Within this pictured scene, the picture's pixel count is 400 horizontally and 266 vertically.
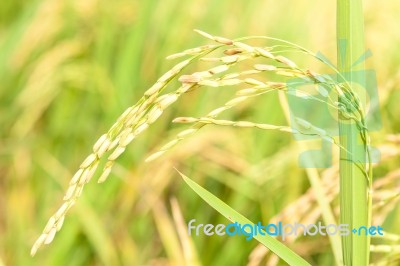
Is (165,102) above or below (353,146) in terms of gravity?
above

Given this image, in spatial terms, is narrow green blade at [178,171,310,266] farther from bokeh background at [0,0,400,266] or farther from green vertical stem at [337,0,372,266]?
bokeh background at [0,0,400,266]

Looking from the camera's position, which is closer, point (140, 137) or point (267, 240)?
point (267, 240)

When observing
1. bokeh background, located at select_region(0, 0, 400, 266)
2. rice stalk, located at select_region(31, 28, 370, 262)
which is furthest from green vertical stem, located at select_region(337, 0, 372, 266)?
bokeh background, located at select_region(0, 0, 400, 266)

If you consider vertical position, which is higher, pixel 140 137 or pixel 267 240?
pixel 267 240

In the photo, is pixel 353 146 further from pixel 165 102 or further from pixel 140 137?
pixel 140 137

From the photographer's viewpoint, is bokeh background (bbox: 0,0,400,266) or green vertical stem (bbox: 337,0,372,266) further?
bokeh background (bbox: 0,0,400,266)

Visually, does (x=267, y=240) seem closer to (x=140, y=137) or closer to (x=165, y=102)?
(x=165, y=102)

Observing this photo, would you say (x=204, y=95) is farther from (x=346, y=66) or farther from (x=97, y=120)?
(x=346, y=66)

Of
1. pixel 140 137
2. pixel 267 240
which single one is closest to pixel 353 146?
pixel 267 240

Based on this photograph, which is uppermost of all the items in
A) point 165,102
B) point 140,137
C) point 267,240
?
point 165,102
